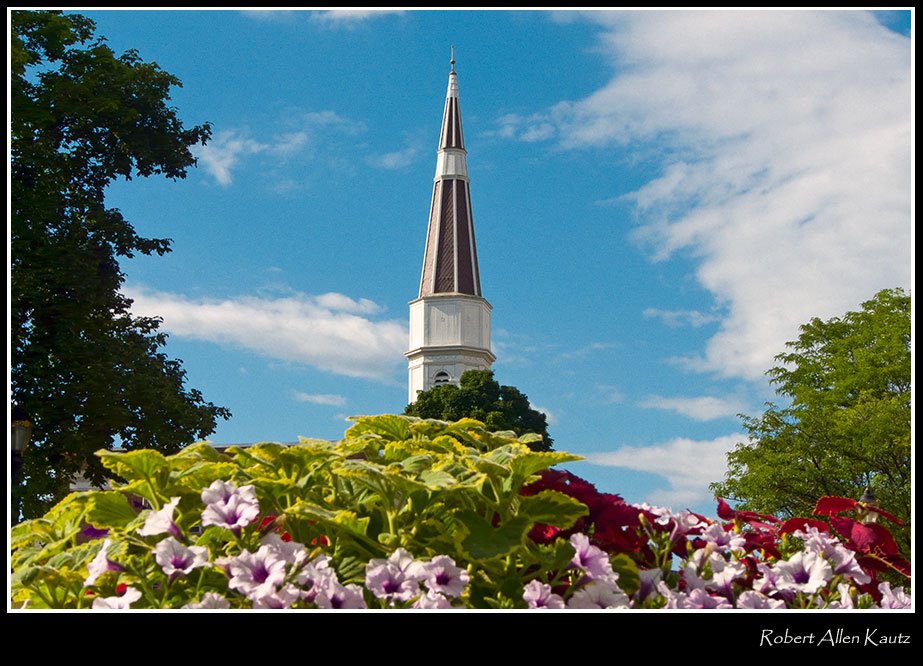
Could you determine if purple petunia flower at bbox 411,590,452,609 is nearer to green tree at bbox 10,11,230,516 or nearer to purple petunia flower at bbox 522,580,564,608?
purple petunia flower at bbox 522,580,564,608

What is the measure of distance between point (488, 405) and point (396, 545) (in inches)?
1466

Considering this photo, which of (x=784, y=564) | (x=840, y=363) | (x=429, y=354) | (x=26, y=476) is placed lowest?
(x=784, y=564)

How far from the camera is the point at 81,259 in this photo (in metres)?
Result: 16.8

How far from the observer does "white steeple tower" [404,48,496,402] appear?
58344mm

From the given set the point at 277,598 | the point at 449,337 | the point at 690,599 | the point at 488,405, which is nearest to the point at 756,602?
the point at 690,599

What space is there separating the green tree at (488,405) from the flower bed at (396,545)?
35.2 m

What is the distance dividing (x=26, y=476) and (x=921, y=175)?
1684cm

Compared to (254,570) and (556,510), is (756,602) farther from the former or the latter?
(254,570)

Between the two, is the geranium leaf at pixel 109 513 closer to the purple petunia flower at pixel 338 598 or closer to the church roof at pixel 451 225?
the purple petunia flower at pixel 338 598

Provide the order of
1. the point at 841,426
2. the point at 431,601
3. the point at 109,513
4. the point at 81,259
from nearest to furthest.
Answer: the point at 431,601 < the point at 109,513 < the point at 81,259 < the point at 841,426
